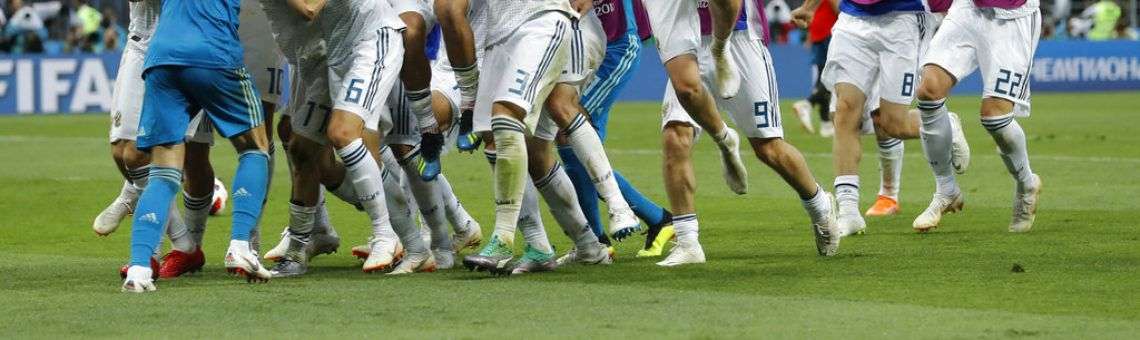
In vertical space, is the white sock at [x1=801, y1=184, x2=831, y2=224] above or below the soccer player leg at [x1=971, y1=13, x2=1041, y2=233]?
below

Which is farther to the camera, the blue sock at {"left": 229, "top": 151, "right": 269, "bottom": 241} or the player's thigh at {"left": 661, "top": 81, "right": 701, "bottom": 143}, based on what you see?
the player's thigh at {"left": 661, "top": 81, "right": 701, "bottom": 143}

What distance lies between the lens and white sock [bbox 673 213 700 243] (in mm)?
9164

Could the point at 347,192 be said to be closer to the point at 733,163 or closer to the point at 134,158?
the point at 134,158

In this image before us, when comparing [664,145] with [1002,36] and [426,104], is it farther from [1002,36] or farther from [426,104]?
[1002,36]

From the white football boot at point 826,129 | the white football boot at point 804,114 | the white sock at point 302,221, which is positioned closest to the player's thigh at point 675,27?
the white sock at point 302,221

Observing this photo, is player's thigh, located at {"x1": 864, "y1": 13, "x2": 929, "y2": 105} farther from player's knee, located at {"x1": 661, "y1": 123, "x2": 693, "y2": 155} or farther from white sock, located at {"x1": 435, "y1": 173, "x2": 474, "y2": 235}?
white sock, located at {"x1": 435, "y1": 173, "x2": 474, "y2": 235}

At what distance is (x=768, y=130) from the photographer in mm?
9312

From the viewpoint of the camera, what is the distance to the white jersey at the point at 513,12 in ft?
28.1

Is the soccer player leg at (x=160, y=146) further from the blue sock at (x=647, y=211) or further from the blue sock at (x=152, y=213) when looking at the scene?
the blue sock at (x=647, y=211)

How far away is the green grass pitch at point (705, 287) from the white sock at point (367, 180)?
29 centimetres

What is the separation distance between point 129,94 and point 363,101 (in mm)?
1710

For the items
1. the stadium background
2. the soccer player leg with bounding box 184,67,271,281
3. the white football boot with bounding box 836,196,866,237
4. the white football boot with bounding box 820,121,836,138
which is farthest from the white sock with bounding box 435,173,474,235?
the stadium background

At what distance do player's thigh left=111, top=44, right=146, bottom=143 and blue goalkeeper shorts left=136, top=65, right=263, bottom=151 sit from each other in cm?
140

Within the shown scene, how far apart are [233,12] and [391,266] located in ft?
4.99
